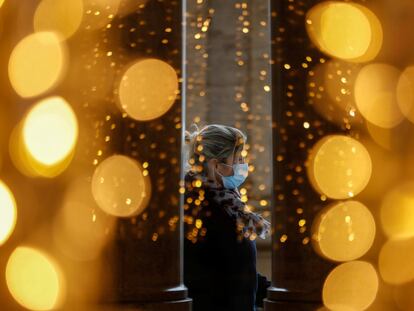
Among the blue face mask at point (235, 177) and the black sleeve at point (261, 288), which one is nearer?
the blue face mask at point (235, 177)

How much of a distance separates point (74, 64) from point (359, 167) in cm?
92

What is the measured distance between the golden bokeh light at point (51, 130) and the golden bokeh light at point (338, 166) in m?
0.74

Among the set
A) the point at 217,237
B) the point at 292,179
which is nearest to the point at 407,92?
the point at 292,179

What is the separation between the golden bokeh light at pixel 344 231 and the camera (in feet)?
7.32

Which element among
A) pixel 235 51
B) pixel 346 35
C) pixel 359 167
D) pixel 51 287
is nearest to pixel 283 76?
pixel 346 35

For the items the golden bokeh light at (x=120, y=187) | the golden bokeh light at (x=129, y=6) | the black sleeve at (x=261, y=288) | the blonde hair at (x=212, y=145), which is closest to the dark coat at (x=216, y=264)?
the blonde hair at (x=212, y=145)

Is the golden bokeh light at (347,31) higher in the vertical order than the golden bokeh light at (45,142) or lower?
higher

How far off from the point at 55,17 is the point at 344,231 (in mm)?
1093

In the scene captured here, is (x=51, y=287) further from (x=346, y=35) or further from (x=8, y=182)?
(x=346, y=35)

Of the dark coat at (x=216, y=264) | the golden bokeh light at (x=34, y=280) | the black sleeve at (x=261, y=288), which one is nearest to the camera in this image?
the golden bokeh light at (x=34, y=280)

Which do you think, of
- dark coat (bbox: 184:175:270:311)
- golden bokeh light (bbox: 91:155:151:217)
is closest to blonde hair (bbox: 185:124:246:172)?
dark coat (bbox: 184:175:270:311)

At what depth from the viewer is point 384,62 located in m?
2.26

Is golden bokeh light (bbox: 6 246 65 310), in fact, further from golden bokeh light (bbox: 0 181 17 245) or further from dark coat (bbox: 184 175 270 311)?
dark coat (bbox: 184 175 270 311)

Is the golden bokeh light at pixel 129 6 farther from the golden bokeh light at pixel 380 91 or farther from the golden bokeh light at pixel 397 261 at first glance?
the golden bokeh light at pixel 397 261
